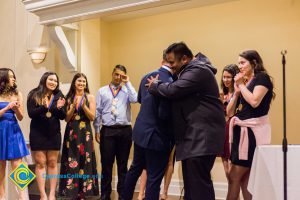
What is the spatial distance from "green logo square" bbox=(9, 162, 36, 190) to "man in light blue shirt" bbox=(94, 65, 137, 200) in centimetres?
74

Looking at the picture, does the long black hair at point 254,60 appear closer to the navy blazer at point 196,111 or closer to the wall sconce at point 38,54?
the navy blazer at point 196,111

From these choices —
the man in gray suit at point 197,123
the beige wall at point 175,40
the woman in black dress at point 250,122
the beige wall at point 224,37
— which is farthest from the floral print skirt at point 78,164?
the man in gray suit at point 197,123

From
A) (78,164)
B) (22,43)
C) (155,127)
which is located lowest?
(78,164)

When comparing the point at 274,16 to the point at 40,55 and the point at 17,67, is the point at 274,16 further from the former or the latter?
the point at 17,67

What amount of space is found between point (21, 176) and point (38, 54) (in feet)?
4.73

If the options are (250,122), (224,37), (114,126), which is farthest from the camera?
(224,37)

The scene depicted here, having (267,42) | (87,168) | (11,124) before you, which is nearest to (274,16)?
(267,42)

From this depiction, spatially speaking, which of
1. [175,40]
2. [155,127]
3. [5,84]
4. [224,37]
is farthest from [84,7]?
[155,127]

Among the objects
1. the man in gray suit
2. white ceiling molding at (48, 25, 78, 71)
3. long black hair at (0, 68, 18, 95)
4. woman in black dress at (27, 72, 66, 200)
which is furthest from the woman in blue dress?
the man in gray suit

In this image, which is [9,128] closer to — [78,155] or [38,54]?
[78,155]

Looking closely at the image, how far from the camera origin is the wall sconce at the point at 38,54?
15.4ft

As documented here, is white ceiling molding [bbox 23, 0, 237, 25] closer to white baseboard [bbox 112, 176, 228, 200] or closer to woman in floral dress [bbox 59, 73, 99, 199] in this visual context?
woman in floral dress [bbox 59, 73, 99, 199]

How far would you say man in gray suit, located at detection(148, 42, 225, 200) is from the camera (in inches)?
90.5

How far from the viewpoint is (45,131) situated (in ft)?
12.9
